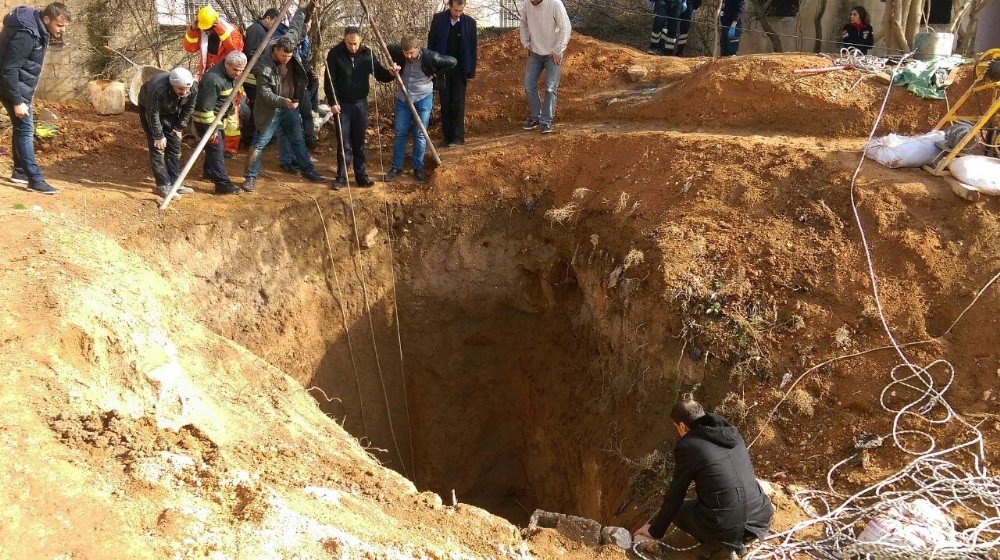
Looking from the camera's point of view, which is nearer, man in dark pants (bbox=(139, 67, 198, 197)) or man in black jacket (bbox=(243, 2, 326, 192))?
man in dark pants (bbox=(139, 67, 198, 197))

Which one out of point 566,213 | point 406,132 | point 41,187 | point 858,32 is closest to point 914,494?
point 566,213

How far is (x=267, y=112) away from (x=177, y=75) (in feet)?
3.21

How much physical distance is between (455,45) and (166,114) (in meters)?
3.03

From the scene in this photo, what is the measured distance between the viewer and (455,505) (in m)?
4.73

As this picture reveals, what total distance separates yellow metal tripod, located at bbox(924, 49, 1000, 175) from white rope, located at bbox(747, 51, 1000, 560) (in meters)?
1.75

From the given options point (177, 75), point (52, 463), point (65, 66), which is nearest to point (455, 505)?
point (52, 463)

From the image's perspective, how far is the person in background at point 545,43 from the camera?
812cm

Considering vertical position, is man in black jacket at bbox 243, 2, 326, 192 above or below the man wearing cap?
below

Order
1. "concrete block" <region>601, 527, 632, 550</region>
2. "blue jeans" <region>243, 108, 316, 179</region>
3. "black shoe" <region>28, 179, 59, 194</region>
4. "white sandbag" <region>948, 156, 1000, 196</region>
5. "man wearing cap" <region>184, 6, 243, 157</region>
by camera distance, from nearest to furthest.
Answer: "concrete block" <region>601, 527, 632, 550</region> < "white sandbag" <region>948, 156, 1000, 196</region> < "black shoe" <region>28, 179, 59, 194</region> < "blue jeans" <region>243, 108, 316, 179</region> < "man wearing cap" <region>184, 6, 243, 157</region>

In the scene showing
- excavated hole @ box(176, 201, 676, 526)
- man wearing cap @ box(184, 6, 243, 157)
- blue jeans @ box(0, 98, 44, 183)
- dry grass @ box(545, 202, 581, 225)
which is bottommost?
excavated hole @ box(176, 201, 676, 526)

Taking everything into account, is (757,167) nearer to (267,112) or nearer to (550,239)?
(550,239)

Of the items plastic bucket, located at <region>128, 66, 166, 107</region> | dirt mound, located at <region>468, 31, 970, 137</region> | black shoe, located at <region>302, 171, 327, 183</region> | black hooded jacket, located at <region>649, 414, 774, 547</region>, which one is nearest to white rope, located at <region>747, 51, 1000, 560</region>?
black hooded jacket, located at <region>649, 414, 774, 547</region>

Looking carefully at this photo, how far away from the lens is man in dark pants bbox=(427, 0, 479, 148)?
821 cm

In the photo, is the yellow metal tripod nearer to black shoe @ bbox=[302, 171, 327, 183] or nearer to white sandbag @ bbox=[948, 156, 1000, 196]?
white sandbag @ bbox=[948, 156, 1000, 196]
